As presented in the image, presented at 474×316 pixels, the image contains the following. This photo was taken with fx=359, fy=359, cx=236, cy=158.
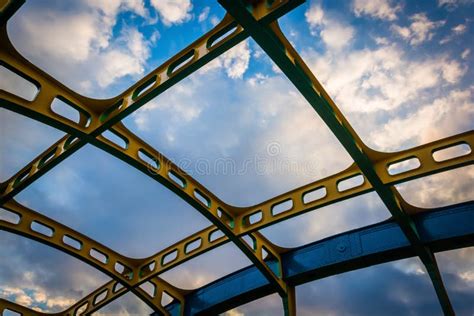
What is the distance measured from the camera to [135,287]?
18562 mm

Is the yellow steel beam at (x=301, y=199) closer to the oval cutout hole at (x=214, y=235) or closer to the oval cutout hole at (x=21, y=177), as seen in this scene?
the oval cutout hole at (x=214, y=235)

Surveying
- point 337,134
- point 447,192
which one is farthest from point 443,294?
point 337,134

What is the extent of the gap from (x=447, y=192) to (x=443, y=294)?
→ 3.92 metres

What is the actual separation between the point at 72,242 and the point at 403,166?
15.0 metres

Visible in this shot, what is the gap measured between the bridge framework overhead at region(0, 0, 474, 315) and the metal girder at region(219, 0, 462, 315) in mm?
30

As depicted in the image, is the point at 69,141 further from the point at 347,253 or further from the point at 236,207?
the point at 347,253

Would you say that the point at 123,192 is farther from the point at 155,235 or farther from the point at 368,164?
the point at 368,164

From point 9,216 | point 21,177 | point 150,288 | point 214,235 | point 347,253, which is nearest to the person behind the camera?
point 21,177

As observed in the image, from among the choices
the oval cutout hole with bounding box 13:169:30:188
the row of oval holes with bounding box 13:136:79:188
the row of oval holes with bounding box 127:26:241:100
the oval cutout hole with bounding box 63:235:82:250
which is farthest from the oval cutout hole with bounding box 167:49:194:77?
the oval cutout hole with bounding box 63:235:82:250

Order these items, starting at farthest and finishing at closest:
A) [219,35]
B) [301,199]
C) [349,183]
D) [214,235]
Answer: [214,235], [301,199], [349,183], [219,35]

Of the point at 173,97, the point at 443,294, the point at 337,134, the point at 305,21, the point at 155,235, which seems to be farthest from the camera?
the point at 155,235

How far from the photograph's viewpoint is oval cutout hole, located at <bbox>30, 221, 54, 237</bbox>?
1620cm

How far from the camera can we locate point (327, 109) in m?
10.1

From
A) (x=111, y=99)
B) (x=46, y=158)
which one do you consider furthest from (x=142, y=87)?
(x=46, y=158)
